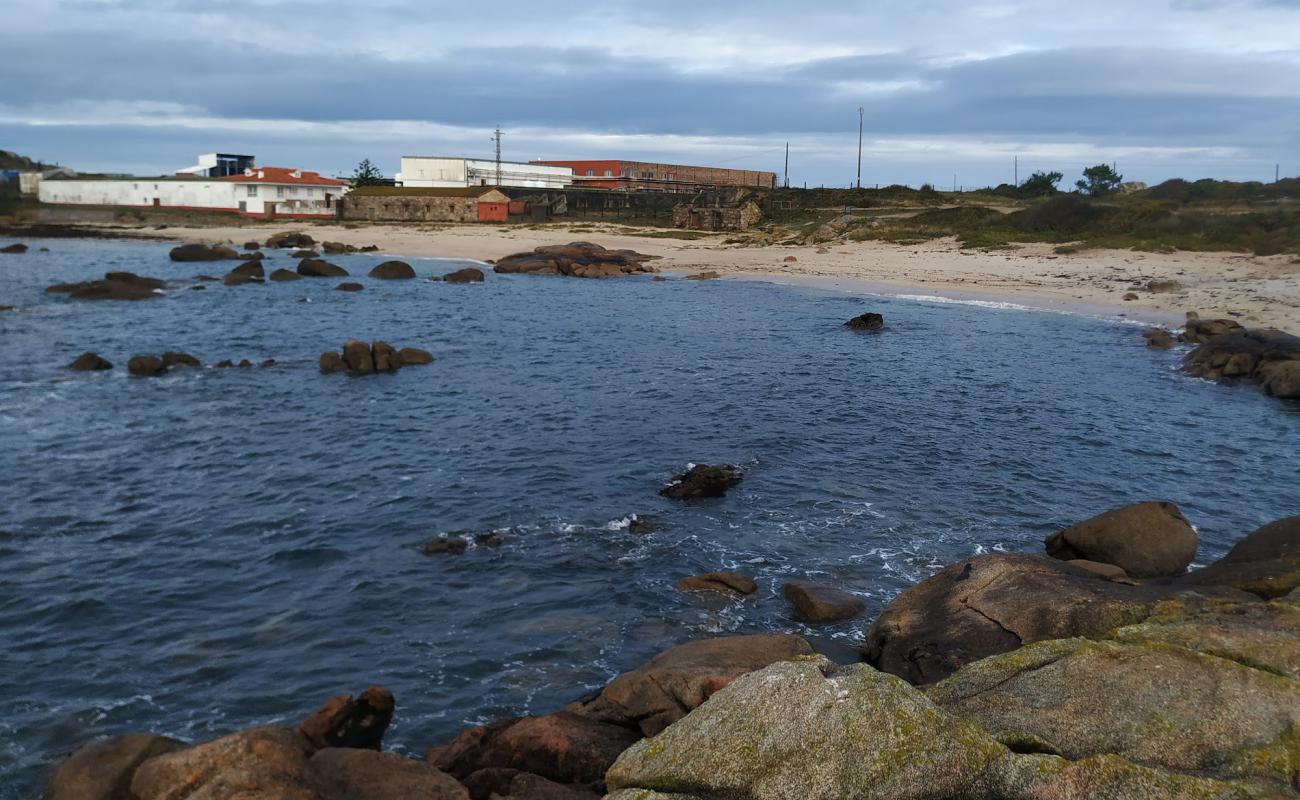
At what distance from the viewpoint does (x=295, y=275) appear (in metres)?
60.8

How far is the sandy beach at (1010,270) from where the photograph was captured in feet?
141

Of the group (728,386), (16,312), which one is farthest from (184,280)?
(728,386)

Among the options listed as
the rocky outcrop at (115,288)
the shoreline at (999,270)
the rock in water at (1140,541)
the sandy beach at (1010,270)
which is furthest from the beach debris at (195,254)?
the rock in water at (1140,541)

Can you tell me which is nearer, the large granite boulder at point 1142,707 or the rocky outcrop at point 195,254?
the large granite boulder at point 1142,707

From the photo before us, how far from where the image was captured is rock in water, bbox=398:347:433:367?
34.7 meters

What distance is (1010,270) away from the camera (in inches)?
2167

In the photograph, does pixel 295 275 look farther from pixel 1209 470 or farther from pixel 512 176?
pixel 512 176

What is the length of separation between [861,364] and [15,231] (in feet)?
328

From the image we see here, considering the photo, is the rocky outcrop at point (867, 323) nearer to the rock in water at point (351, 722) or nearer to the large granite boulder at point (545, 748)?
the large granite boulder at point (545, 748)

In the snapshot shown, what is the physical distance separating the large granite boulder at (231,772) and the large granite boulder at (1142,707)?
5569 mm

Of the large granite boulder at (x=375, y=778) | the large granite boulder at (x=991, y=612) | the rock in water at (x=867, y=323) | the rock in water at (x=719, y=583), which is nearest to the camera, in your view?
the large granite boulder at (x=375, y=778)

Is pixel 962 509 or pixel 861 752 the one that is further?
pixel 962 509

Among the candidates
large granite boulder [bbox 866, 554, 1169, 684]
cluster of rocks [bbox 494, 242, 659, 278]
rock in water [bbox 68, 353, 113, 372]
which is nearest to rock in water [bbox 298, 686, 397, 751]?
large granite boulder [bbox 866, 554, 1169, 684]

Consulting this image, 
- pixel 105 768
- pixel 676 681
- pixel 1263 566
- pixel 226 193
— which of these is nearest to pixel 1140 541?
pixel 1263 566
